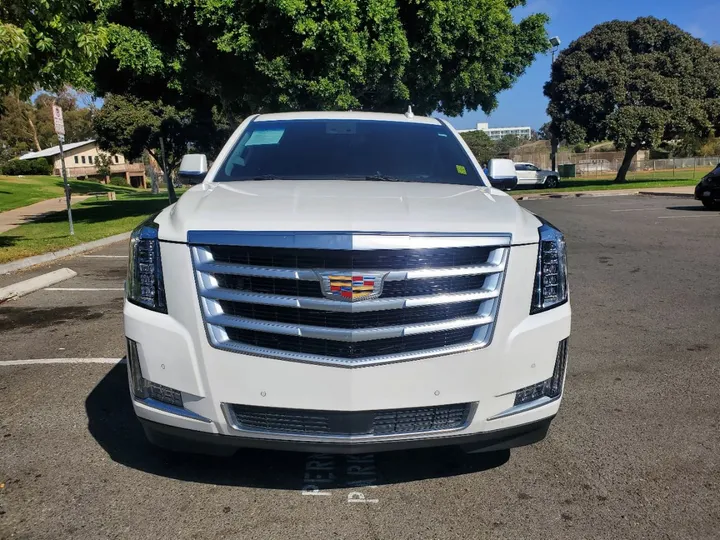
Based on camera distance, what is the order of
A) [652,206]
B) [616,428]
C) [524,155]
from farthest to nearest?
[524,155] < [652,206] < [616,428]

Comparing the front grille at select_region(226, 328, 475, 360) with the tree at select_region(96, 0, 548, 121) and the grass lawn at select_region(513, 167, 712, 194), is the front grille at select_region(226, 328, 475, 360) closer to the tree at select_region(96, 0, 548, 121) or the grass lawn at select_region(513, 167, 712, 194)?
the tree at select_region(96, 0, 548, 121)

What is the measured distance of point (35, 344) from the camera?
18.9 feet

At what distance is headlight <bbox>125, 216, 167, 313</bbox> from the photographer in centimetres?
290

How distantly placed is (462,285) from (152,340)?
1406 millimetres

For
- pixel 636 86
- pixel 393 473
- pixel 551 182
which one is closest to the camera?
pixel 393 473

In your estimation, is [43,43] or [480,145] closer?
[43,43]

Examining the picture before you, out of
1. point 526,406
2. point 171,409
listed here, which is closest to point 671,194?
point 526,406

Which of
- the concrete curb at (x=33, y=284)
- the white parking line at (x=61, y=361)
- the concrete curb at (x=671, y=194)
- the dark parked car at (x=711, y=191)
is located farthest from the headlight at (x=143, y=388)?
the concrete curb at (x=671, y=194)

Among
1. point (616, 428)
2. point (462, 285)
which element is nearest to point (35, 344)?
point (462, 285)

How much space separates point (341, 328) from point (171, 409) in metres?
0.88

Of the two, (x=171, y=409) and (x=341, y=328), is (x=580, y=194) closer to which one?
(x=341, y=328)

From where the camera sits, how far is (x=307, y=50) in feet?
52.8

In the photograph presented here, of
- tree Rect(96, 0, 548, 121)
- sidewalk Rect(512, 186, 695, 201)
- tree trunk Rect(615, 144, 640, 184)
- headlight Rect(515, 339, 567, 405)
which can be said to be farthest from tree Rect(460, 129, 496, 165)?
headlight Rect(515, 339, 567, 405)

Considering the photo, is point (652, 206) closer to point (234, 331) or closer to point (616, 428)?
point (616, 428)
